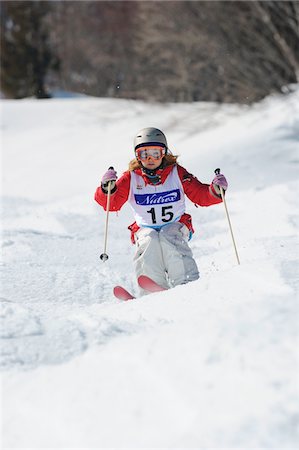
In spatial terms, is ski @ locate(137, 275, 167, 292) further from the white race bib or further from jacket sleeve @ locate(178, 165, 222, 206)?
jacket sleeve @ locate(178, 165, 222, 206)

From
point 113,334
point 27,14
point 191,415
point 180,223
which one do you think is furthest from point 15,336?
point 27,14

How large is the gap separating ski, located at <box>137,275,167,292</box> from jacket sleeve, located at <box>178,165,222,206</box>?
866mm

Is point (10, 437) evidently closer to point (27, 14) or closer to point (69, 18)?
point (27, 14)

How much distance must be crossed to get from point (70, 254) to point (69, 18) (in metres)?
32.3

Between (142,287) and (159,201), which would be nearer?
(142,287)

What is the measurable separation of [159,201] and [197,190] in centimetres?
36

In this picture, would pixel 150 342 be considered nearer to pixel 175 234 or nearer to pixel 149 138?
pixel 175 234

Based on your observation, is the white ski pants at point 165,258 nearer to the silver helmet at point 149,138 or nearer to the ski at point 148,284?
the ski at point 148,284

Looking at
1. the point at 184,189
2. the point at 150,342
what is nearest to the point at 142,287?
the point at 184,189

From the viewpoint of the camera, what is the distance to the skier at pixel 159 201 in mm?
4484

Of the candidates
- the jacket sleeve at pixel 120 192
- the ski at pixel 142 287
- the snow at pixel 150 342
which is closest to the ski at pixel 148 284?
the ski at pixel 142 287

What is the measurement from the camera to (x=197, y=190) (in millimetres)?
4762

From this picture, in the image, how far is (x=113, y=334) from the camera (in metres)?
2.69

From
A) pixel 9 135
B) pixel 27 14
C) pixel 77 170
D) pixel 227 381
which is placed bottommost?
pixel 227 381
